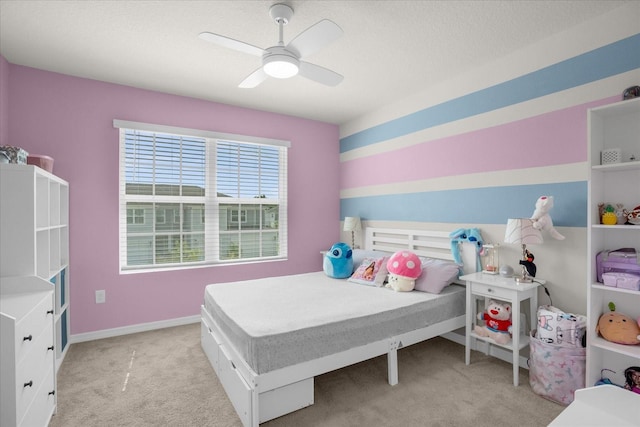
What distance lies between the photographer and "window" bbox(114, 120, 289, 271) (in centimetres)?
Answer: 355

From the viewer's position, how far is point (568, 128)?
2422 millimetres

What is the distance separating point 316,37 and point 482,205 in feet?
7.08

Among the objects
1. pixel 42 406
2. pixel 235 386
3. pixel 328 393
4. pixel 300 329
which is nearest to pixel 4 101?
pixel 42 406

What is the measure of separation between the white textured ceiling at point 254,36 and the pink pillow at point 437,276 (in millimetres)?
1904

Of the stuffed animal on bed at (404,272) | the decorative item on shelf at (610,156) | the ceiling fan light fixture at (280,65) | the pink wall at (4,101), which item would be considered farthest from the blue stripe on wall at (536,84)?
the pink wall at (4,101)

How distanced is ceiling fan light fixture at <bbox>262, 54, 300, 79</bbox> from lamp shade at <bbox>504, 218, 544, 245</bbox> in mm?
2034

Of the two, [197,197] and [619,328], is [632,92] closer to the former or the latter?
[619,328]

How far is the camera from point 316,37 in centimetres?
190

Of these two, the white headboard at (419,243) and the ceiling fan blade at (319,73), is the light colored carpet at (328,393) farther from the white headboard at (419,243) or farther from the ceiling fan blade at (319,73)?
the ceiling fan blade at (319,73)

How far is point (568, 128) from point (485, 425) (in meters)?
2.21

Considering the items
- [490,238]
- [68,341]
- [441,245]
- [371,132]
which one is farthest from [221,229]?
[490,238]

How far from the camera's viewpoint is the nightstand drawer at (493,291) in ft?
7.94

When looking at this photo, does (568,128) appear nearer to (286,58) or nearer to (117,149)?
(286,58)

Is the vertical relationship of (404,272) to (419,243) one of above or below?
below
